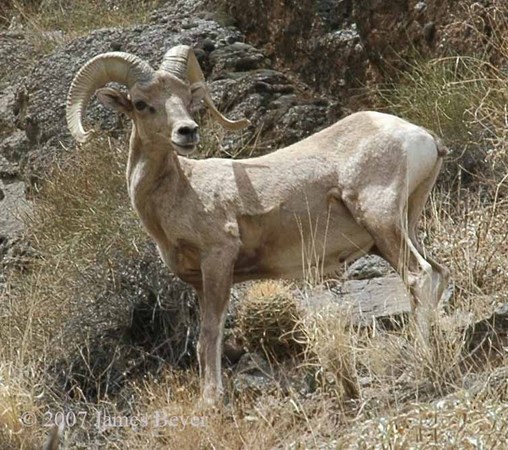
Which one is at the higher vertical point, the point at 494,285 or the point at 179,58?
the point at 179,58

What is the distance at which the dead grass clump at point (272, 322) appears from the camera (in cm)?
1187

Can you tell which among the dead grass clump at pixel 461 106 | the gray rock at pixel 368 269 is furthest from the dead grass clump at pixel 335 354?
the dead grass clump at pixel 461 106

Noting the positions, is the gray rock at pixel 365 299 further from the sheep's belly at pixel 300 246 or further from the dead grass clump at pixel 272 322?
the sheep's belly at pixel 300 246

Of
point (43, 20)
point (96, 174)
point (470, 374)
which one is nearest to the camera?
point (470, 374)

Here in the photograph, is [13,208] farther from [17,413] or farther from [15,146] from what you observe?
[17,413]

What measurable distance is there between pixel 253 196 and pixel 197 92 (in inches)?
30.7

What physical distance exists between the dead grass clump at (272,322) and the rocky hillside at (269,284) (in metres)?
0.01

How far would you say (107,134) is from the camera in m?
14.8

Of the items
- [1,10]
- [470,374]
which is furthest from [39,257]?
[1,10]

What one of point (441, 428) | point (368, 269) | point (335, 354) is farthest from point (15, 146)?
point (441, 428)

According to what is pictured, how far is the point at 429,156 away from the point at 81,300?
10.1ft

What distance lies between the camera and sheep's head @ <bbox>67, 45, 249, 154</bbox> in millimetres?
11156

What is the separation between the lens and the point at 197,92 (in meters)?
11.5

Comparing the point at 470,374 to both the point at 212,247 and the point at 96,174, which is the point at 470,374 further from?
the point at 96,174
